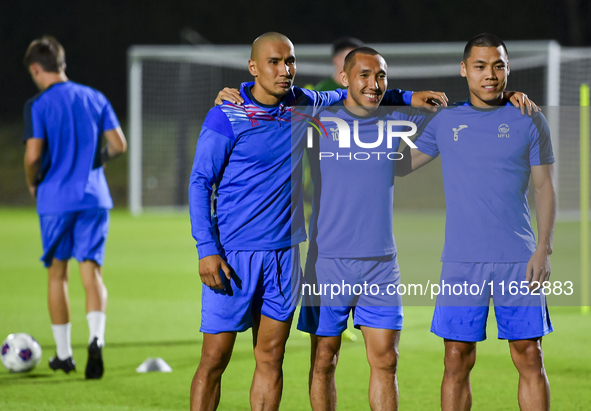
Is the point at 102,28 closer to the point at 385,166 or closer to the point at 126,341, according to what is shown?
the point at 126,341

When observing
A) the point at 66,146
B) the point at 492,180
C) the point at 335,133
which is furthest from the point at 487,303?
the point at 66,146

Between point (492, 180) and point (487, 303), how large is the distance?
50 centimetres

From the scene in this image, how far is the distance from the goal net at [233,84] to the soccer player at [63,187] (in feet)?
34.0

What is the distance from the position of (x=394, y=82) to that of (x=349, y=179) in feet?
52.6

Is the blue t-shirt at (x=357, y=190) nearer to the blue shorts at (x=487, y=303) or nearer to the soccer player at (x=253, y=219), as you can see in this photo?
the soccer player at (x=253, y=219)

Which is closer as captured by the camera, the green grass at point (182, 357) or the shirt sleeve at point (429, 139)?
the shirt sleeve at point (429, 139)

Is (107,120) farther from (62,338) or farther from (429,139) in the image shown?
(429,139)

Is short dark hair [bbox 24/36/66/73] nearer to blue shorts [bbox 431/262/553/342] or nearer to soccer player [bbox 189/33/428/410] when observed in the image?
soccer player [bbox 189/33/428/410]

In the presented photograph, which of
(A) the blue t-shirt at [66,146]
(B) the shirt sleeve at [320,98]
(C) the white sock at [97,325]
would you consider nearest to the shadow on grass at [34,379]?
(C) the white sock at [97,325]

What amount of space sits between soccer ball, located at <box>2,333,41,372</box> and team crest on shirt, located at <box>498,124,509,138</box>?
10.4 ft

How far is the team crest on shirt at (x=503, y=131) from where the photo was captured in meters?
3.08

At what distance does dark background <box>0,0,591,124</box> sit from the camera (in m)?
26.8

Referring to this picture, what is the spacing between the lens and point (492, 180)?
10.1ft

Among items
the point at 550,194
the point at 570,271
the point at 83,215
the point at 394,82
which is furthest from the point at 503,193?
the point at 394,82
